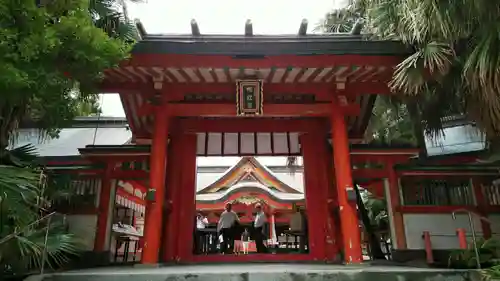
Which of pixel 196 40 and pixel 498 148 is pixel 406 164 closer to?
pixel 498 148

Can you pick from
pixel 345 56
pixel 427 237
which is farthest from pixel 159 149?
pixel 427 237

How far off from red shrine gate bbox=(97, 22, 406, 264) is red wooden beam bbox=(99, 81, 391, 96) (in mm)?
19

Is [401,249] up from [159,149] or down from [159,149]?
down

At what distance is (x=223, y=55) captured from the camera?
271 inches

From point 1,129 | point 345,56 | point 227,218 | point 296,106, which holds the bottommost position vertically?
point 227,218

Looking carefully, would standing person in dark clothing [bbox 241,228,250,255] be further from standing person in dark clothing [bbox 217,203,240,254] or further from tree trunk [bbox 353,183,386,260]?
tree trunk [bbox 353,183,386,260]

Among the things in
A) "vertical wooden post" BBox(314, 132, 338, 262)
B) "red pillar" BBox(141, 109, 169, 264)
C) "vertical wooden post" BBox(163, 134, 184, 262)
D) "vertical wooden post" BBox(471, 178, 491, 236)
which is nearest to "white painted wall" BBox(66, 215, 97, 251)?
"vertical wooden post" BBox(163, 134, 184, 262)

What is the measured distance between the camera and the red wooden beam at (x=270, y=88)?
24.9 feet

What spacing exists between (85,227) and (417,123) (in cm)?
810

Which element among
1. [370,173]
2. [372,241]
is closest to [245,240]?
[372,241]

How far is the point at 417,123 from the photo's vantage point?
32.0 ft

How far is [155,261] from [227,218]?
16.4 ft

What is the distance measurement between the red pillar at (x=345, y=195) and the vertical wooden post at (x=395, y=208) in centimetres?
212

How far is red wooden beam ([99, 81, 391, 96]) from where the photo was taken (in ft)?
24.9
